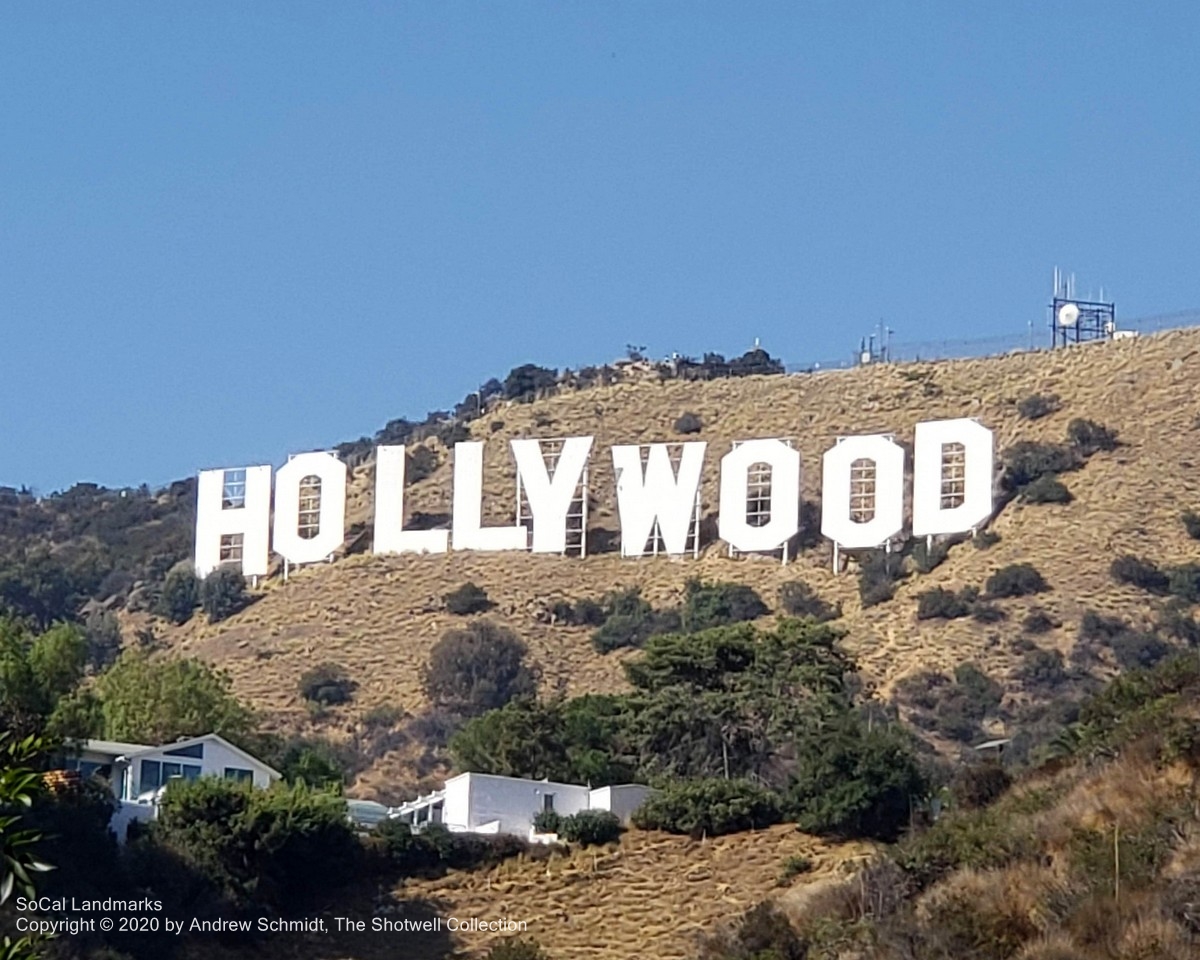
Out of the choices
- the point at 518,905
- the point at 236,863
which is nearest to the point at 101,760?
the point at 236,863

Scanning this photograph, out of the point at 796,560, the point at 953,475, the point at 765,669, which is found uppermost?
the point at 953,475

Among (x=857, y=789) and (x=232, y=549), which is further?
(x=232, y=549)

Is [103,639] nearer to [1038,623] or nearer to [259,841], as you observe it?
[1038,623]

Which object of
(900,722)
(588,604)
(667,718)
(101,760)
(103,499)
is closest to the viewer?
(101,760)

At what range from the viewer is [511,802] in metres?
43.5

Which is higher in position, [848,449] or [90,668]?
[848,449]

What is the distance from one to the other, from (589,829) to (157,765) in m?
7.94

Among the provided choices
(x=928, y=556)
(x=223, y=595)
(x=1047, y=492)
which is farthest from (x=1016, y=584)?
(x=223, y=595)

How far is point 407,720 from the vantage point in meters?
67.2

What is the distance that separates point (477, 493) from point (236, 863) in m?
31.3

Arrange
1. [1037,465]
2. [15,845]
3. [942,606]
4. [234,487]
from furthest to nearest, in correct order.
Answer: [1037,465] → [234,487] → [942,606] → [15,845]

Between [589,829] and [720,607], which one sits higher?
[720,607]

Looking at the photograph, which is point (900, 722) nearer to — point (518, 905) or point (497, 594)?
point (497, 594)

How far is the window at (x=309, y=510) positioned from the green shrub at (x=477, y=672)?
5.33m
